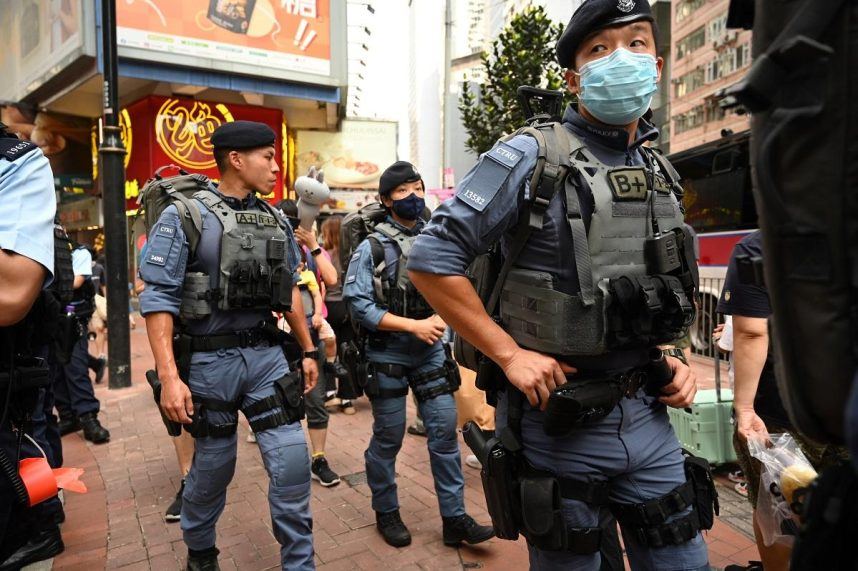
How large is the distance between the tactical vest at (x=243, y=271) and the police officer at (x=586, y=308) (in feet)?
4.30

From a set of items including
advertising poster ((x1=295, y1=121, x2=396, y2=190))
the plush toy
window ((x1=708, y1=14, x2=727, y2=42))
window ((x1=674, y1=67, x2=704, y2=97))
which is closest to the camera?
the plush toy

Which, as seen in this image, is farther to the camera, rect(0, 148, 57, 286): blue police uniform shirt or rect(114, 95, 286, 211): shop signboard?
rect(114, 95, 286, 211): shop signboard

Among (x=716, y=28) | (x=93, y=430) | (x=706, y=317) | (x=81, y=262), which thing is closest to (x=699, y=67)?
(x=716, y=28)

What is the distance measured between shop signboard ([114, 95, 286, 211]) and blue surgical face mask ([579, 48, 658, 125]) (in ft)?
43.1

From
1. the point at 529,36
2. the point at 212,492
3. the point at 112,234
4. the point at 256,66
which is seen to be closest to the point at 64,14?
the point at 256,66

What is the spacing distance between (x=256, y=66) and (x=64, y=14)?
4026 mm

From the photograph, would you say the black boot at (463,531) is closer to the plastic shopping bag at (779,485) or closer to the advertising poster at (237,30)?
the plastic shopping bag at (779,485)

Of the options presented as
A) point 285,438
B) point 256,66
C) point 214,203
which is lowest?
point 285,438

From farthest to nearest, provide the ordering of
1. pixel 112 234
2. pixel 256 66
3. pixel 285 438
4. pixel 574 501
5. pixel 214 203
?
1. pixel 256 66
2. pixel 112 234
3. pixel 214 203
4. pixel 285 438
5. pixel 574 501

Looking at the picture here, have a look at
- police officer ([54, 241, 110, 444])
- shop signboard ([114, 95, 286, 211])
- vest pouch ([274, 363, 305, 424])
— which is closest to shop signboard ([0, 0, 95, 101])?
shop signboard ([114, 95, 286, 211])

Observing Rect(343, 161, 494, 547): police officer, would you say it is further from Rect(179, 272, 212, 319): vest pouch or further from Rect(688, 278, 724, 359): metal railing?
Rect(688, 278, 724, 359): metal railing

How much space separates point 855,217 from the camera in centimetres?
81

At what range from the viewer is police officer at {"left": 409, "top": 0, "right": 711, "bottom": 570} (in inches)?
Answer: 67.7

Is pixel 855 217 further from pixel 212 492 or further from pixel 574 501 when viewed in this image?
pixel 212 492
